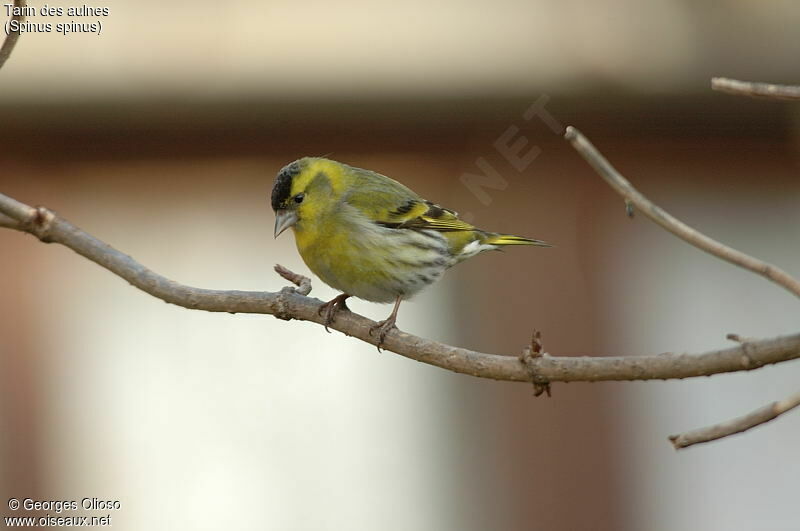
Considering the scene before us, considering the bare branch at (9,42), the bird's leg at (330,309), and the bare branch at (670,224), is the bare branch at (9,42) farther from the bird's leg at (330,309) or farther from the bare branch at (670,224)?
the bare branch at (670,224)

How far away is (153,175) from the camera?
6.81m

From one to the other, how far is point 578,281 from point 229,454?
2.59 metres

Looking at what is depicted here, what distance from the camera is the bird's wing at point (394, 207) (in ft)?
14.4

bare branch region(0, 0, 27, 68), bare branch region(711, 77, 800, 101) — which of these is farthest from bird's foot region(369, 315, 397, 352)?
bare branch region(711, 77, 800, 101)

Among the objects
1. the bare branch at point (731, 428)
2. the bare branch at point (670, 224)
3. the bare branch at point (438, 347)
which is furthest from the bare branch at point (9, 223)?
the bare branch at point (731, 428)

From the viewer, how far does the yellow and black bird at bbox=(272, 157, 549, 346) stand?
407 centimetres

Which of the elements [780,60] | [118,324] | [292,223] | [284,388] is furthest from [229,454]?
[780,60]

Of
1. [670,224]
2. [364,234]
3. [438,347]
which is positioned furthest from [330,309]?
[670,224]

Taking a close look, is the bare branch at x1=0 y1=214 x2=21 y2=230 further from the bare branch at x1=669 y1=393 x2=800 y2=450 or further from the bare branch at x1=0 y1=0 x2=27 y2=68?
the bare branch at x1=669 y1=393 x2=800 y2=450

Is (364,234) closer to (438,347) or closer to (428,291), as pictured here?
(438,347)

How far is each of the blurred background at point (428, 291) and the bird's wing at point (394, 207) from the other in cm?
183

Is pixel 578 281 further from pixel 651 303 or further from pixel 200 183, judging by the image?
pixel 200 183

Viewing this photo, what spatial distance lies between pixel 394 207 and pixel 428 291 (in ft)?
6.73

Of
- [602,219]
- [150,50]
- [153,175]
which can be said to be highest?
[150,50]
